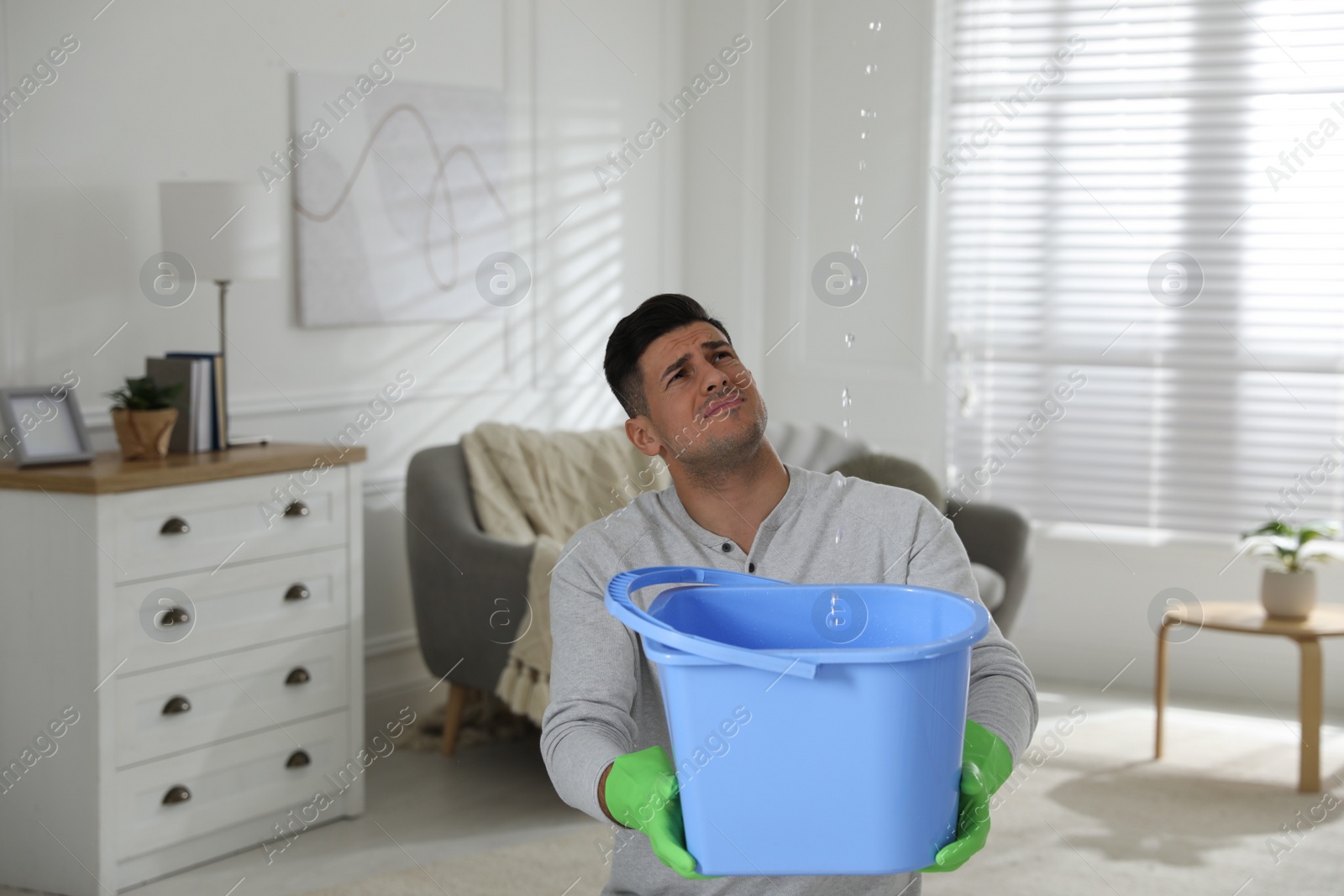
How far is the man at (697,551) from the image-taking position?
4.65 feet

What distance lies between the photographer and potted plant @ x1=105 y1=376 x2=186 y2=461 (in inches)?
117

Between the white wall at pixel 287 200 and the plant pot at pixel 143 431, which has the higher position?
the white wall at pixel 287 200

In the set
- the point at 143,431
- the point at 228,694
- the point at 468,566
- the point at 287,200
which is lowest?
the point at 228,694

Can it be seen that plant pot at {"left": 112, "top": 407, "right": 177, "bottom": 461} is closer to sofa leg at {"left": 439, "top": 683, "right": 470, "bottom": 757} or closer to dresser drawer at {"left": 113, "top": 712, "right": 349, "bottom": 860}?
dresser drawer at {"left": 113, "top": 712, "right": 349, "bottom": 860}

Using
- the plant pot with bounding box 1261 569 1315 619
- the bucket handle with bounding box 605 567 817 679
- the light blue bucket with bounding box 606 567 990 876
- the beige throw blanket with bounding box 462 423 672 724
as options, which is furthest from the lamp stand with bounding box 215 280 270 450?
the plant pot with bounding box 1261 569 1315 619

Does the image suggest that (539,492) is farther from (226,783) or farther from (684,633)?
(684,633)

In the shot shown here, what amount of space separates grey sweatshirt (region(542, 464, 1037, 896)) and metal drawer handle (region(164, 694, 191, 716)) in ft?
5.32

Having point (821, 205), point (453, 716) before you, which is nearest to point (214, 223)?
point (453, 716)

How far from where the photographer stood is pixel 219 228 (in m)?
3.12

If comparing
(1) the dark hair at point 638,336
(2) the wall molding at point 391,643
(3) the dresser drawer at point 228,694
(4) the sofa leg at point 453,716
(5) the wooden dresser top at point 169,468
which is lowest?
(4) the sofa leg at point 453,716

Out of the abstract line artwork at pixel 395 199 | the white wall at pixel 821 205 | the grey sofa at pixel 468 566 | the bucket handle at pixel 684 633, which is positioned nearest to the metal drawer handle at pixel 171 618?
the grey sofa at pixel 468 566

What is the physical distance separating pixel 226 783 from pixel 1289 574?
111 inches

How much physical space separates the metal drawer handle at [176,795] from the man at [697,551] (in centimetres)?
167

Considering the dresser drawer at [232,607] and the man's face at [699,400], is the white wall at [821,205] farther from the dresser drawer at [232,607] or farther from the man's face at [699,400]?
the man's face at [699,400]
